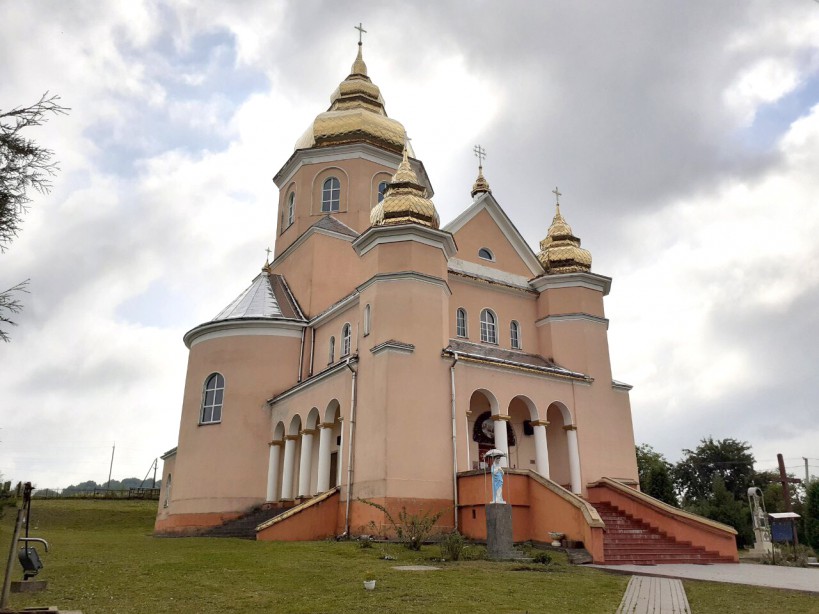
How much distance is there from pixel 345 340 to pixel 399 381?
4.69 m

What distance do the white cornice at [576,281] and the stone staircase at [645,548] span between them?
904cm

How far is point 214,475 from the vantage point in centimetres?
2431

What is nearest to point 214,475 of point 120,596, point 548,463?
point 548,463

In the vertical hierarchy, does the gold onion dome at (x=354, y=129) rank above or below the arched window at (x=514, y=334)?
above

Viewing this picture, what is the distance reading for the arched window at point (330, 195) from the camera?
30250mm

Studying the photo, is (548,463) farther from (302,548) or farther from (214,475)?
(214,475)

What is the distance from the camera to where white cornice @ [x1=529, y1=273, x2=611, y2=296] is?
2503 centimetres

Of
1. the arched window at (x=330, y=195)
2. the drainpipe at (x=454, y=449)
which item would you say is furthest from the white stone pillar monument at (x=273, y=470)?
the arched window at (x=330, y=195)

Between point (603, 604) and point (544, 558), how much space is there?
→ 4.85m

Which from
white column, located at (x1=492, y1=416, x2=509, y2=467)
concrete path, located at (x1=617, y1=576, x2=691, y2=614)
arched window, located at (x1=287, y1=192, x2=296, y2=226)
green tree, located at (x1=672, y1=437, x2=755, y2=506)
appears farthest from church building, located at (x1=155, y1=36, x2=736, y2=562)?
green tree, located at (x1=672, y1=437, x2=755, y2=506)

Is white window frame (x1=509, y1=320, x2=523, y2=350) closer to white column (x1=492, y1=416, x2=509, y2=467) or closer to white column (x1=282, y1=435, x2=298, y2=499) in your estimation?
white column (x1=492, y1=416, x2=509, y2=467)

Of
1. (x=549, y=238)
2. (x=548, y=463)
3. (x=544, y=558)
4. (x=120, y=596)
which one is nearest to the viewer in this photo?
(x=120, y=596)

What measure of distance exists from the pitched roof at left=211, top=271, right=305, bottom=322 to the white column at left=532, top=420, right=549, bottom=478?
10.2 metres

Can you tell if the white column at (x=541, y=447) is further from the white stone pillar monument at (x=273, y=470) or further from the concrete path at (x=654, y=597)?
the white stone pillar monument at (x=273, y=470)
